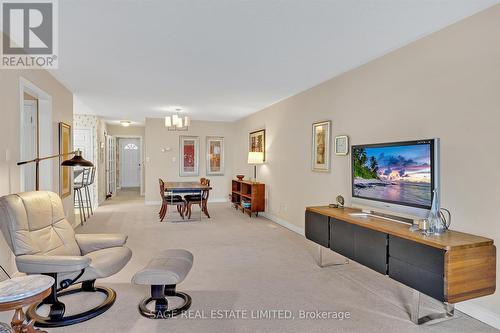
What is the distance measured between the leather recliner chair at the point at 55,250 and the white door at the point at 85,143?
A: 5316mm

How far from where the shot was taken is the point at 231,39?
297 cm

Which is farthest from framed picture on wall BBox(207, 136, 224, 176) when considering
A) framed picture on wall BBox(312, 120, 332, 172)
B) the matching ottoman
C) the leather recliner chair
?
the matching ottoman

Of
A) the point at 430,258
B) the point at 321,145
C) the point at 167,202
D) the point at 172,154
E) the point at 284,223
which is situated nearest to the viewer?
the point at 430,258

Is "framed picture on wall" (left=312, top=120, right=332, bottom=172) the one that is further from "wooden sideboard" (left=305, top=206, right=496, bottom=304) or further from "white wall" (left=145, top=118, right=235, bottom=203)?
"white wall" (left=145, top=118, right=235, bottom=203)

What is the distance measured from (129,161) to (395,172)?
11.3 meters

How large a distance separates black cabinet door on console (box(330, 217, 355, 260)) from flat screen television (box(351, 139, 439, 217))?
0.37 meters

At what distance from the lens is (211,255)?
13.3ft

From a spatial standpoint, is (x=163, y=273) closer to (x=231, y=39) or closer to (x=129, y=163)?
(x=231, y=39)

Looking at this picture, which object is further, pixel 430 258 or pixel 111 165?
pixel 111 165

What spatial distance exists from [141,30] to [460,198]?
3135 millimetres

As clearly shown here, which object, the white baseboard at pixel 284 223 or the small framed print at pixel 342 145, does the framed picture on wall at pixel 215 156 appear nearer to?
the white baseboard at pixel 284 223

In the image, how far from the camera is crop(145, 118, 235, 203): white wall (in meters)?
8.54

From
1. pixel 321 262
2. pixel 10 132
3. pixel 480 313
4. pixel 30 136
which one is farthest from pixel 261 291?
pixel 30 136

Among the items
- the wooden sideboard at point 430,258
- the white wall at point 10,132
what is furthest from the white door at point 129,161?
the wooden sideboard at point 430,258
